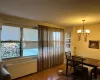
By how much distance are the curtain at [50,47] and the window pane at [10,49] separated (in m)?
1.07

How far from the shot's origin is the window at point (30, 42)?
4.26 meters

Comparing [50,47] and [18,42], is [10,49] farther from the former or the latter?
[50,47]

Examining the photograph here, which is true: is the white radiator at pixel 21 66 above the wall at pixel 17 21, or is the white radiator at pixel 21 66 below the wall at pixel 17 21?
below

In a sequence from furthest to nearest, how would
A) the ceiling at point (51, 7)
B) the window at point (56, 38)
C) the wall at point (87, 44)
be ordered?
the window at point (56, 38) → the wall at point (87, 44) → the ceiling at point (51, 7)

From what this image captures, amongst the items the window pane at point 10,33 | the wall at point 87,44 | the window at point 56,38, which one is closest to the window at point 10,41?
the window pane at point 10,33

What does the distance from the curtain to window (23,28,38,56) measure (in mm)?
214

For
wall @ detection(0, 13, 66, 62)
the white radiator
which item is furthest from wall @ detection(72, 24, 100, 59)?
the white radiator

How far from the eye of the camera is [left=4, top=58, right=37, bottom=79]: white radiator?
3647mm

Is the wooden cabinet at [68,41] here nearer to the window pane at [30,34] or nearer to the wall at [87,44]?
the wall at [87,44]

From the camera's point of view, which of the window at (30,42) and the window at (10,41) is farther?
the window at (30,42)

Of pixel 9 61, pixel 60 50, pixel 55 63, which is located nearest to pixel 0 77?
pixel 9 61

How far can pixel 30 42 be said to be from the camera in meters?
4.45

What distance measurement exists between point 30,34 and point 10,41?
99cm

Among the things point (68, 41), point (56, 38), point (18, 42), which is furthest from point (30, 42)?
point (68, 41)
